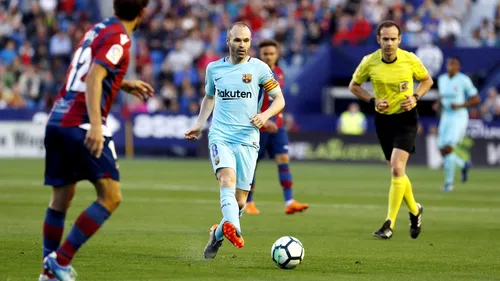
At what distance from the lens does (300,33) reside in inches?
1314

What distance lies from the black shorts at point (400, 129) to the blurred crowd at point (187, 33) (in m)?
18.3

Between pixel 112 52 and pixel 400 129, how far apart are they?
18.3ft

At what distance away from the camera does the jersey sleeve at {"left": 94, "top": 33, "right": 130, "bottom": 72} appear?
7.51 metres

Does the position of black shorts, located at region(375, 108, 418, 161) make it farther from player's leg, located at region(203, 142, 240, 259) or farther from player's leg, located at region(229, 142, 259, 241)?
player's leg, located at region(203, 142, 240, 259)

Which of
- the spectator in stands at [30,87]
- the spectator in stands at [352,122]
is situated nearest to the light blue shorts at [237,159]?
the spectator in stands at [352,122]

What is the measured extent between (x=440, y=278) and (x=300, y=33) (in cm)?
2510

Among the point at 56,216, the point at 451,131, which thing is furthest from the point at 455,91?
the point at 56,216

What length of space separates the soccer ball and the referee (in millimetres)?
3059

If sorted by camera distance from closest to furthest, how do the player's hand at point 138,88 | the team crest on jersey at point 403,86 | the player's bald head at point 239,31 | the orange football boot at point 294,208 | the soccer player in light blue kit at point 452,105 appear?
the player's hand at point 138,88 < the player's bald head at point 239,31 < the team crest on jersey at point 403,86 < the orange football boot at point 294,208 < the soccer player in light blue kit at point 452,105

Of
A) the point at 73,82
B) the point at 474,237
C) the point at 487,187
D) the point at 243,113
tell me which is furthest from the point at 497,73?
the point at 73,82

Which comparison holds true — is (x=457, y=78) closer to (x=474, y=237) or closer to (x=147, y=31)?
(x=474, y=237)

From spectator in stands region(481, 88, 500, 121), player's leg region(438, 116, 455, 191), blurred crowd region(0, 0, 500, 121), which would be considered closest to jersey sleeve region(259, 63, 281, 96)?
player's leg region(438, 116, 455, 191)

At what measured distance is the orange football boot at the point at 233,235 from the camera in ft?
30.5

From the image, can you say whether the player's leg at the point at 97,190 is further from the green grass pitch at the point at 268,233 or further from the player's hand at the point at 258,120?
the player's hand at the point at 258,120
